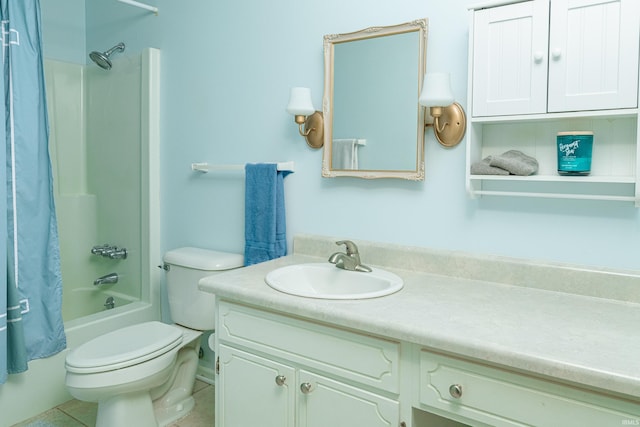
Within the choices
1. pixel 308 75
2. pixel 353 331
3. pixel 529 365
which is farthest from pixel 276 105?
pixel 529 365

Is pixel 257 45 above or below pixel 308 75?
above

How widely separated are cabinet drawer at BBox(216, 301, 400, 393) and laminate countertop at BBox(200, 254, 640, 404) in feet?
0.12

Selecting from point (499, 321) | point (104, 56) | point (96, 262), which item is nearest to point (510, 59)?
point (499, 321)

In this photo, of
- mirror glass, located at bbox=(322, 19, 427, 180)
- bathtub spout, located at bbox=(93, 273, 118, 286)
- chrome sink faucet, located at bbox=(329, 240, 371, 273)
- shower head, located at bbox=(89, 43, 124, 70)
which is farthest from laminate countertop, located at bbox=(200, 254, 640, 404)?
shower head, located at bbox=(89, 43, 124, 70)

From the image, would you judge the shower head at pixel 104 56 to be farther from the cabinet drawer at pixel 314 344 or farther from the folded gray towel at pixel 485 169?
the folded gray towel at pixel 485 169

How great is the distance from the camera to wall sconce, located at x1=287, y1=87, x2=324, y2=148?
6.28 feet

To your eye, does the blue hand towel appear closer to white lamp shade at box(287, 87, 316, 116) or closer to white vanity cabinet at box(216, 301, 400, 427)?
white lamp shade at box(287, 87, 316, 116)

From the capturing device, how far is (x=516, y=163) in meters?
1.47

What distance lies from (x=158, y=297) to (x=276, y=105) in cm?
132

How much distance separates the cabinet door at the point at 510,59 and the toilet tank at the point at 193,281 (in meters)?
1.32

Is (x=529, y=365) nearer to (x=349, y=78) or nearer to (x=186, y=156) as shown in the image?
(x=349, y=78)

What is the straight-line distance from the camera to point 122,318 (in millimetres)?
2514

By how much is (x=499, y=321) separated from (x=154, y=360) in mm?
1337

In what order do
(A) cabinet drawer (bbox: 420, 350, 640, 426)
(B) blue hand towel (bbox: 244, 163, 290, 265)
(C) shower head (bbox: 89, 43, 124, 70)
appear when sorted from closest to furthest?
(A) cabinet drawer (bbox: 420, 350, 640, 426)
(B) blue hand towel (bbox: 244, 163, 290, 265)
(C) shower head (bbox: 89, 43, 124, 70)
